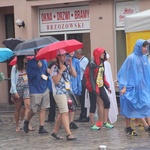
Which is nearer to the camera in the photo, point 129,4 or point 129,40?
point 129,40

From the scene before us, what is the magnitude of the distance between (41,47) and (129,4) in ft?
19.2

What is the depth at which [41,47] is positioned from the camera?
10.5 m

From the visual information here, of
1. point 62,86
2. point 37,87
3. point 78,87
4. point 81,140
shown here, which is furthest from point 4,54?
point 81,140

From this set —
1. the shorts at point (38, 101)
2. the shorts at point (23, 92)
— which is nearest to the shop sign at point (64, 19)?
the shorts at point (23, 92)

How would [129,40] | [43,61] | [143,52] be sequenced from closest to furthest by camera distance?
[143,52], [43,61], [129,40]

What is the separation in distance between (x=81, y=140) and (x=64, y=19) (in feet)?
24.8

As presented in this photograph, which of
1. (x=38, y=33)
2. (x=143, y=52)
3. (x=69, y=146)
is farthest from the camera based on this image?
(x=38, y=33)

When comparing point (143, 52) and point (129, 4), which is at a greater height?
point (129, 4)

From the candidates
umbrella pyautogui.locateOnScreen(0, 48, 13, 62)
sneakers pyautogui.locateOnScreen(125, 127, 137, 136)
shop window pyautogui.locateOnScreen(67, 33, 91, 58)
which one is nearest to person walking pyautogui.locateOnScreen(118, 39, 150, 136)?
sneakers pyautogui.locateOnScreen(125, 127, 137, 136)

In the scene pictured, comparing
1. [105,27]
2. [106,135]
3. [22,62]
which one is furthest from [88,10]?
[106,135]

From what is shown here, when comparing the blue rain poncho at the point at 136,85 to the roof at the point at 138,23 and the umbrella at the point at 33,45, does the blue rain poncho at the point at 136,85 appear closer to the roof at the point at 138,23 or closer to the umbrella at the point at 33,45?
the umbrella at the point at 33,45

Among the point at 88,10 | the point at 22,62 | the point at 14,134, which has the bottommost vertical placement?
the point at 14,134

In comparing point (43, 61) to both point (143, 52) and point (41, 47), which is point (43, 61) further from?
point (143, 52)

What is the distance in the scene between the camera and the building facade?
52.2 feet
